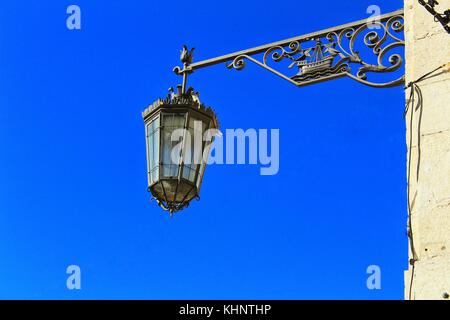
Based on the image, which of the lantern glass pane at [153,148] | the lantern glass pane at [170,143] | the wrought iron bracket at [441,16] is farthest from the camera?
the lantern glass pane at [153,148]

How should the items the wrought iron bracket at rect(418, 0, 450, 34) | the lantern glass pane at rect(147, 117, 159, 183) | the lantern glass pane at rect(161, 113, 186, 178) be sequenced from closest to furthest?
the wrought iron bracket at rect(418, 0, 450, 34) < the lantern glass pane at rect(161, 113, 186, 178) < the lantern glass pane at rect(147, 117, 159, 183)

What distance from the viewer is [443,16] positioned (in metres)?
8.09

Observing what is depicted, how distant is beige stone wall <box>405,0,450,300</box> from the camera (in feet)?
25.2

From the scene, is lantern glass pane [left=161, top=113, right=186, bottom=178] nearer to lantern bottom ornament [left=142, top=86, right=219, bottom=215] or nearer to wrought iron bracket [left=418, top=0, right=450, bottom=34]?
lantern bottom ornament [left=142, top=86, right=219, bottom=215]

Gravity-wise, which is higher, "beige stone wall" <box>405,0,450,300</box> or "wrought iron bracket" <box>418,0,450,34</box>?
"wrought iron bracket" <box>418,0,450,34</box>

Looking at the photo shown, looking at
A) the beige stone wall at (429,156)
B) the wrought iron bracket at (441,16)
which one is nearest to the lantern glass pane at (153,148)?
the beige stone wall at (429,156)

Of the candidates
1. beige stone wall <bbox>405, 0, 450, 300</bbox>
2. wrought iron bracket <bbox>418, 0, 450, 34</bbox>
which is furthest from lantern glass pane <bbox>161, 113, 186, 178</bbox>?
wrought iron bracket <bbox>418, 0, 450, 34</bbox>

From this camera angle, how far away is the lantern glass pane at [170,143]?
9.47 meters

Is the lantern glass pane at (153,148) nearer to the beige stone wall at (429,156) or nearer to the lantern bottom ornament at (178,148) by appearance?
the lantern bottom ornament at (178,148)

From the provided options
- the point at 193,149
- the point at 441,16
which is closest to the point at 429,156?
the point at 441,16

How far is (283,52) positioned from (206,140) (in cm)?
106

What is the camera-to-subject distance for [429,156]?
8000 mm

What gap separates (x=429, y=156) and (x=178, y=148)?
239cm
